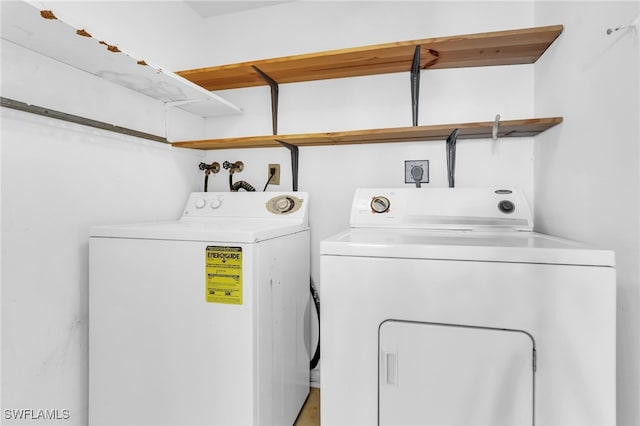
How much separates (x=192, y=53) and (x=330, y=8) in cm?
93

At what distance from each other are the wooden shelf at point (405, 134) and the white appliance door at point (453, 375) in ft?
2.95

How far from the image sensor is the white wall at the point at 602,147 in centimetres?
87

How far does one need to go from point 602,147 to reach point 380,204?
34.6 inches

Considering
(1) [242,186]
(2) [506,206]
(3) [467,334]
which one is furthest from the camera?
(1) [242,186]

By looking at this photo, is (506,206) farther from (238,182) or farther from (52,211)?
(52,211)

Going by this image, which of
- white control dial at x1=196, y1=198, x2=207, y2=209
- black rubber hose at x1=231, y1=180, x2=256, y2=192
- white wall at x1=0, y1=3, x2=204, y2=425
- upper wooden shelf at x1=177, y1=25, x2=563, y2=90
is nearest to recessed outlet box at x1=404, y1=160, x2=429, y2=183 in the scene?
upper wooden shelf at x1=177, y1=25, x2=563, y2=90

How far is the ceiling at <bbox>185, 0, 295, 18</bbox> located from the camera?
6.48ft

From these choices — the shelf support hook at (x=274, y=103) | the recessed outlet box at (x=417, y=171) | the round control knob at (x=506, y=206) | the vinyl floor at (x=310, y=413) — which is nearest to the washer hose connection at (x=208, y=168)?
the shelf support hook at (x=274, y=103)

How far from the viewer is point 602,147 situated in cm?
101

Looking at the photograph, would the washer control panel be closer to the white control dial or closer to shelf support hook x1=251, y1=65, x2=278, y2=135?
the white control dial

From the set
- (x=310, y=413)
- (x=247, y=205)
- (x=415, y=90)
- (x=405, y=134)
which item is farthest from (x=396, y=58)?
(x=310, y=413)

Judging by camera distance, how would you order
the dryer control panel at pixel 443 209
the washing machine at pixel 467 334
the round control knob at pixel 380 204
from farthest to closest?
the round control knob at pixel 380 204 < the dryer control panel at pixel 443 209 < the washing machine at pixel 467 334

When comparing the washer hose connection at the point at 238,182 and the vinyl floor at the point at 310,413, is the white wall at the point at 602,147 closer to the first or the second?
the vinyl floor at the point at 310,413

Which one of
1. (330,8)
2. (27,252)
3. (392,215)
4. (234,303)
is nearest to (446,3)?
(330,8)
